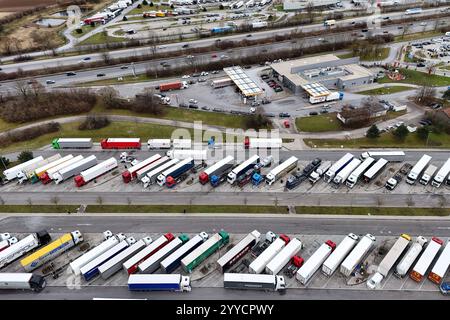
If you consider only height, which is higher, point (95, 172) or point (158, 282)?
point (95, 172)

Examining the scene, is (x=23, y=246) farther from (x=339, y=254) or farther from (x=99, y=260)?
(x=339, y=254)

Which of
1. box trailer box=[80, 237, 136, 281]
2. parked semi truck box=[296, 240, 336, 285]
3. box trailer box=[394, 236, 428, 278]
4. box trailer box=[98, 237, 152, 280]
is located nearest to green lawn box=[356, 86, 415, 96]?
box trailer box=[394, 236, 428, 278]

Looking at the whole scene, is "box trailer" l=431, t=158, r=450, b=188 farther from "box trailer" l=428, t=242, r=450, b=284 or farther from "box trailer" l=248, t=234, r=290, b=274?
"box trailer" l=248, t=234, r=290, b=274

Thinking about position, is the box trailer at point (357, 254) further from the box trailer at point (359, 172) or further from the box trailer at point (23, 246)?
the box trailer at point (23, 246)

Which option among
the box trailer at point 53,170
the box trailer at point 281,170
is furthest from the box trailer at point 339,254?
the box trailer at point 53,170

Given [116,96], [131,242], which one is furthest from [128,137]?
[131,242]

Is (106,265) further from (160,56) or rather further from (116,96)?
(160,56)

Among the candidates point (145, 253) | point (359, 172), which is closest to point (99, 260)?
point (145, 253)
